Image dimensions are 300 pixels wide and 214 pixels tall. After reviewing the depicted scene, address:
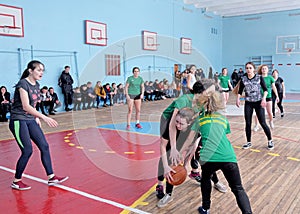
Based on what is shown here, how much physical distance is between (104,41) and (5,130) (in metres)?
7.04

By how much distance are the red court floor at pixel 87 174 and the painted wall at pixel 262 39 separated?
18353 millimetres

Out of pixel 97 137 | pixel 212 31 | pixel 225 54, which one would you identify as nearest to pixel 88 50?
pixel 97 137

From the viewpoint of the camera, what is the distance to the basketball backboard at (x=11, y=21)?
9858 millimetres

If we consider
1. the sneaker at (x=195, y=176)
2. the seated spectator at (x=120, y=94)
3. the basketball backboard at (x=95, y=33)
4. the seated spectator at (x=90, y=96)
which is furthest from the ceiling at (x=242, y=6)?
the sneaker at (x=195, y=176)

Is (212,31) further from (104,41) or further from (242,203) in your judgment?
(242,203)

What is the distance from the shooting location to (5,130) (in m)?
8.11

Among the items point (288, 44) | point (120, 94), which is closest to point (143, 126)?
point (120, 94)

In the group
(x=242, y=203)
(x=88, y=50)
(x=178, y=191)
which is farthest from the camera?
(x=88, y=50)

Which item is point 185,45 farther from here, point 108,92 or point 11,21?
point 11,21

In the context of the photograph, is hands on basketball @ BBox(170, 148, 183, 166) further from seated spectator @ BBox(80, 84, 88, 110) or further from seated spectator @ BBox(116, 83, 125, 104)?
seated spectator @ BBox(116, 83, 125, 104)

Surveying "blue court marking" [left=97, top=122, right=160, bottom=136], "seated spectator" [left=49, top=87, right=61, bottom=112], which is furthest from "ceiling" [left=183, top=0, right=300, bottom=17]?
"blue court marking" [left=97, top=122, right=160, bottom=136]

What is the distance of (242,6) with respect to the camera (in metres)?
20.8

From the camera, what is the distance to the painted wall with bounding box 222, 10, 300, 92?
21.5 metres

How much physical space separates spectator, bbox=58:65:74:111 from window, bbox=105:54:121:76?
7.22ft
